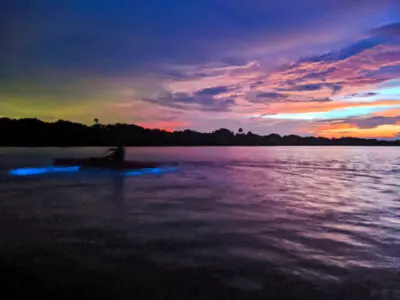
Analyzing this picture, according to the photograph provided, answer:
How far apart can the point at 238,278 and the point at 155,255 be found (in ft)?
9.63

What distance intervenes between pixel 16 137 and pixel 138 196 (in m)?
173

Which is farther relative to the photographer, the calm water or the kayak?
the kayak

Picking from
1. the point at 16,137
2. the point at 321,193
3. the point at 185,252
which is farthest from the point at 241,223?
the point at 16,137

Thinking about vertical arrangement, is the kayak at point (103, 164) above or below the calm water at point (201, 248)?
above

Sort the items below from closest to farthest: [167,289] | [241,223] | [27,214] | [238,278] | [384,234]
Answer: [167,289]
[238,278]
[384,234]
[241,223]
[27,214]

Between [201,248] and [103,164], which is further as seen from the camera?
[103,164]

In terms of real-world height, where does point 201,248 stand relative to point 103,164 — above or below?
below

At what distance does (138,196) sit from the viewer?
2358 centimetres

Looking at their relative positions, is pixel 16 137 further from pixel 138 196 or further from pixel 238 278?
pixel 238 278

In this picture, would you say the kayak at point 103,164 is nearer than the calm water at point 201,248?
No

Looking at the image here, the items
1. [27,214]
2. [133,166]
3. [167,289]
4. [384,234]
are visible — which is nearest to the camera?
[167,289]

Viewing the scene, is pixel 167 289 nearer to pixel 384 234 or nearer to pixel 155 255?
pixel 155 255

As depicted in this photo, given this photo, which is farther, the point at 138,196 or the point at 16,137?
the point at 16,137

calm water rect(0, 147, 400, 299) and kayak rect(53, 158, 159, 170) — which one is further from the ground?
kayak rect(53, 158, 159, 170)
